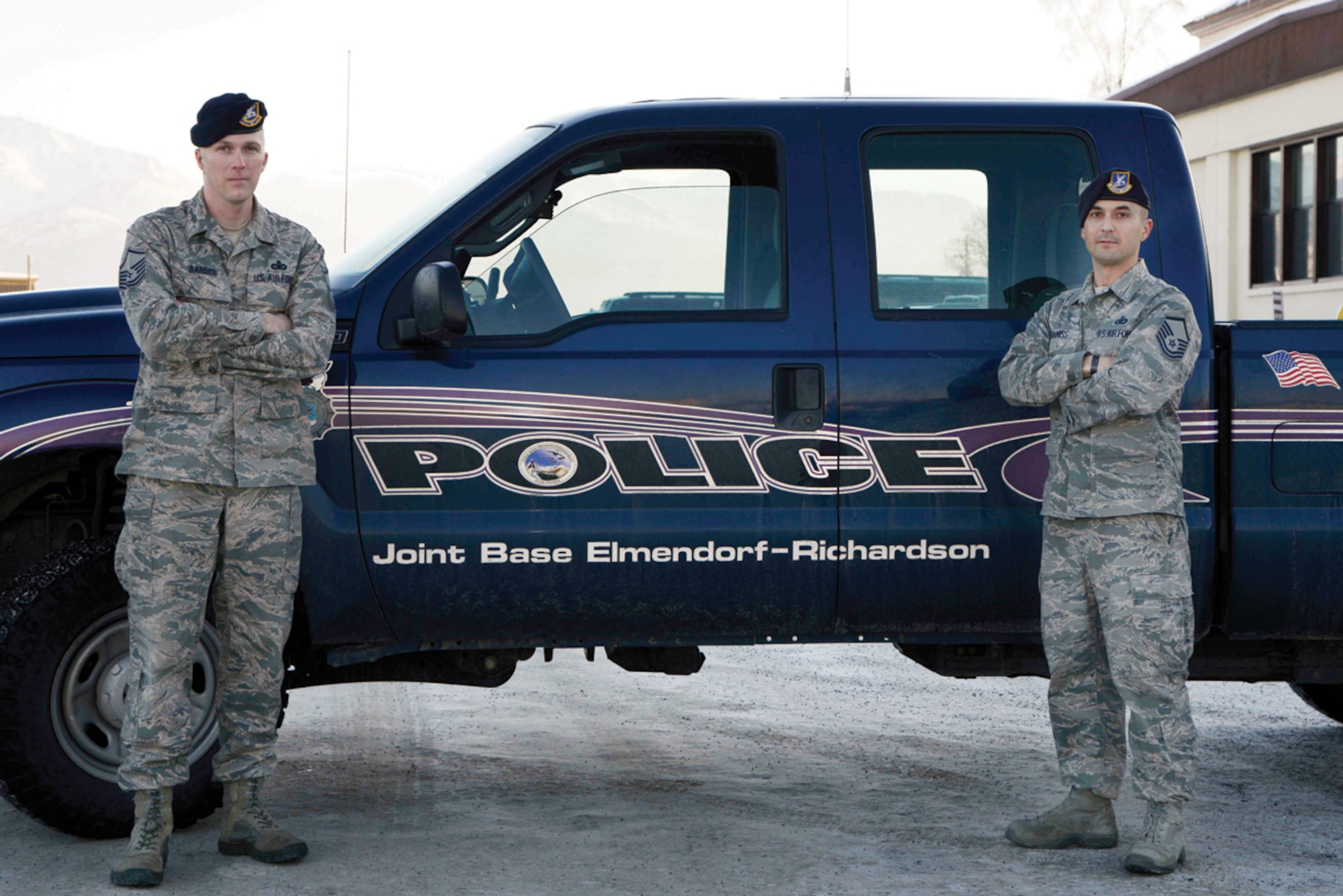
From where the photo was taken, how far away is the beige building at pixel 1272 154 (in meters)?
19.2

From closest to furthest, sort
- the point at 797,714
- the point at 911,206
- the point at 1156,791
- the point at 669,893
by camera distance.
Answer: the point at 669,893 → the point at 1156,791 → the point at 911,206 → the point at 797,714

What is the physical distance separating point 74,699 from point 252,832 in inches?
23.8

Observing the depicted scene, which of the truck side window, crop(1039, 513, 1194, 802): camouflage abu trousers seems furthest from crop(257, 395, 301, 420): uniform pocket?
crop(1039, 513, 1194, 802): camouflage abu trousers

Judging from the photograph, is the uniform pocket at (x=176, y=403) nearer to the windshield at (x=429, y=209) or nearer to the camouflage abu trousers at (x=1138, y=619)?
the windshield at (x=429, y=209)

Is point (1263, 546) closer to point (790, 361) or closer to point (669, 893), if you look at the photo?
point (790, 361)

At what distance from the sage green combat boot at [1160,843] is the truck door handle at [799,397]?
4.45 feet

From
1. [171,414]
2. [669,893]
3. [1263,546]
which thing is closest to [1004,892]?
[669,893]

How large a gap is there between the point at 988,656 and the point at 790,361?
112cm

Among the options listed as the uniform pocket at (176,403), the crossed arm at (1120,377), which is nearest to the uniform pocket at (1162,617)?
the crossed arm at (1120,377)

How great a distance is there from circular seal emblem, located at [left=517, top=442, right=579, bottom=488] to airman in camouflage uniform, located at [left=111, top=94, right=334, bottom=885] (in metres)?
0.57

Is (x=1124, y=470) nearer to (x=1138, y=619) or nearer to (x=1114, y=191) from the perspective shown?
(x=1138, y=619)

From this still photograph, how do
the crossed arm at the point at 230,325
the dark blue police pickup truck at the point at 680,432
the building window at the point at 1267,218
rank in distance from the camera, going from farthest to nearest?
the building window at the point at 1267,218
the dark blue police pickup truck at the point at 680,432
the crossed arm at the point at 230,325

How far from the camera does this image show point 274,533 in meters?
3.77

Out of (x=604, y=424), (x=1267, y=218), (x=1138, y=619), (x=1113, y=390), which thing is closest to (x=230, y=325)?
(x=604, y=424)
